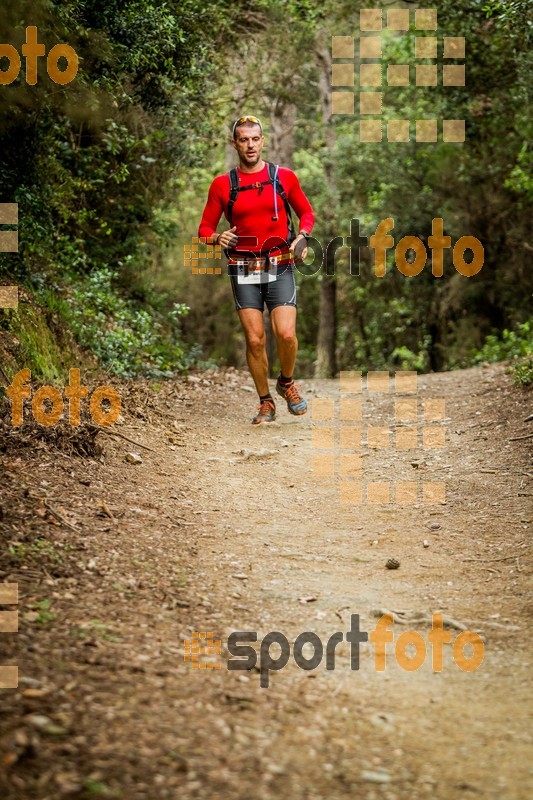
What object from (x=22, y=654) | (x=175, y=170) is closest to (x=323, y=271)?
(x=175, y=170)

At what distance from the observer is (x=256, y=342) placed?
8.02 metres

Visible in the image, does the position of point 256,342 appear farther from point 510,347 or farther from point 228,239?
point 510,347

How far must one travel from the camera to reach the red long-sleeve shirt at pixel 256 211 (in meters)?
7.51

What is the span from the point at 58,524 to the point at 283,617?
142cm

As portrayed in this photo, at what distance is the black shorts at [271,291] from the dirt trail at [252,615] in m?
1.38

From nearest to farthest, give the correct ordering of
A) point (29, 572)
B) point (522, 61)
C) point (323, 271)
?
point (29, 572) < point (522, 61) < point (323, 271)

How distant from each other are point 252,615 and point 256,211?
4.43 m

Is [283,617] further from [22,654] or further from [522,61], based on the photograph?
[522,61]

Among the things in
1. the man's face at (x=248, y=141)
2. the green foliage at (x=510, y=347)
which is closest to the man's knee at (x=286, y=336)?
the man's face at (x=248, y=141)

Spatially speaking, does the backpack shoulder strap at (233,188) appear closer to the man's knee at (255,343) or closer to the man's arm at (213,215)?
the man's arm at (213,215)

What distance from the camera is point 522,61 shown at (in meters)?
12.0

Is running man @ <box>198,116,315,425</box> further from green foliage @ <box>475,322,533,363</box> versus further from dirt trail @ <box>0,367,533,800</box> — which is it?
green foliage @ <box>475,322,533,363</box>

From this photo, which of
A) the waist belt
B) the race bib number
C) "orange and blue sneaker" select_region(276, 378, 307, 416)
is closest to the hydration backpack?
the waist belt

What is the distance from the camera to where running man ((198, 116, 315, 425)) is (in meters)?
7.48
